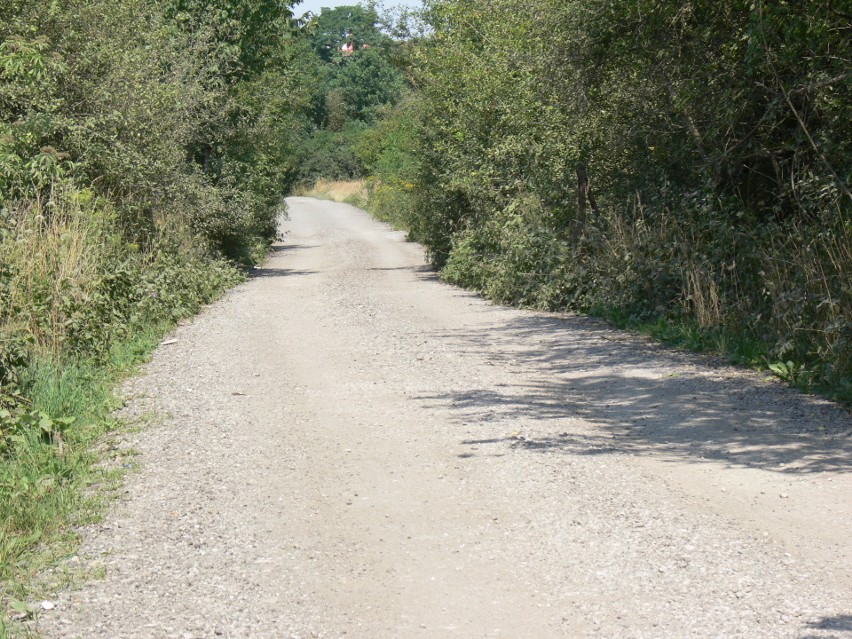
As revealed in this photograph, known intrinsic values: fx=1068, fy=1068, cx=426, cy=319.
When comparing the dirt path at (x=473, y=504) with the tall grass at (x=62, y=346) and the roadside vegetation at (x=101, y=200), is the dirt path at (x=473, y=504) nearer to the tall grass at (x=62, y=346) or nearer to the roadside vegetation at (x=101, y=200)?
the tall grass at (x=62, y=346)

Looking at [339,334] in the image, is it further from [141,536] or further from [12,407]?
[141,536]

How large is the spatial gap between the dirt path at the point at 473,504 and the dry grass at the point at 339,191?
5459cm

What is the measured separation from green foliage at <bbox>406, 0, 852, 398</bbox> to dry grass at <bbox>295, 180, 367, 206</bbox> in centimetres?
4507

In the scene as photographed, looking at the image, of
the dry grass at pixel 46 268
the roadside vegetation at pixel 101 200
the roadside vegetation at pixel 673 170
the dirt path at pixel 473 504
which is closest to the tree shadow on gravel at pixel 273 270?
the roadside vegetation at pixel 101 200

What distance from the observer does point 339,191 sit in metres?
76.1

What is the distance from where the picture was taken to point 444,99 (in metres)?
24.0

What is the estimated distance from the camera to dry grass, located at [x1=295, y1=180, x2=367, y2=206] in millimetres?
67250

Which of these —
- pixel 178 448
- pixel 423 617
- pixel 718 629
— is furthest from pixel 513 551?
pixel 178 448

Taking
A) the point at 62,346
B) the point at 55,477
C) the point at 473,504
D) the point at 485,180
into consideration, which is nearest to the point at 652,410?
the point at 473,504

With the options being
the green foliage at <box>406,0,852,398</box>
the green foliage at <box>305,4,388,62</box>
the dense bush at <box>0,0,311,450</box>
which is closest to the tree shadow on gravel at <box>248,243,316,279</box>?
the dense bush at <box>0,0,311,450</box>

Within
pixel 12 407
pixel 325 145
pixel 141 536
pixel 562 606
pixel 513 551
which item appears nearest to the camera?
pixel 562 606

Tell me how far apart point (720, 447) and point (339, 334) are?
7299 mm

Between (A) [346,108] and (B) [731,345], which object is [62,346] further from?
(A) [346,108]

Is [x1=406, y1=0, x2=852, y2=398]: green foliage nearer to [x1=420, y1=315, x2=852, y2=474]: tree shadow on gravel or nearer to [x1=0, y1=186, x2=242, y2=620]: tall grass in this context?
[x1=420, y1=315, x2=852, y2=474]: tree shadow on gravel
